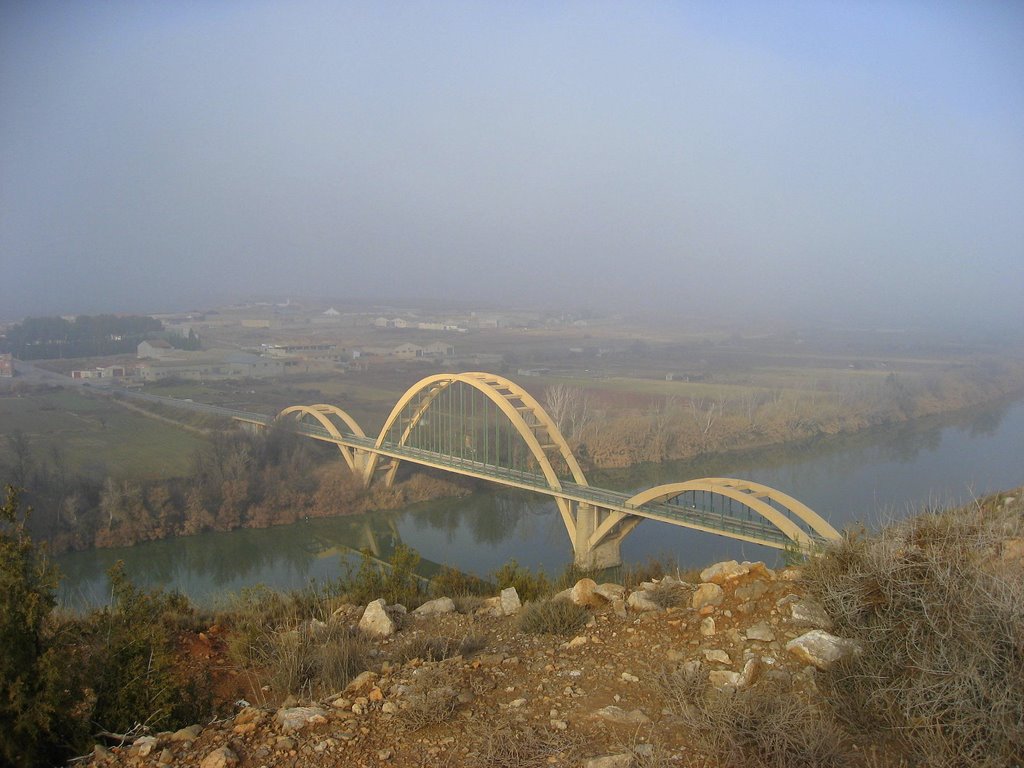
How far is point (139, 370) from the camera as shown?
43.9 meters

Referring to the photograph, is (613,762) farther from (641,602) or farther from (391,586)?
(391,586)

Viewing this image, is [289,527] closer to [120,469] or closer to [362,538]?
[362,538]

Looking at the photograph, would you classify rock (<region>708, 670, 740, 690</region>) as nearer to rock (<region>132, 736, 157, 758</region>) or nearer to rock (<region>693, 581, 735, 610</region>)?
rock (<region>693, 581, 735, 610</region>)

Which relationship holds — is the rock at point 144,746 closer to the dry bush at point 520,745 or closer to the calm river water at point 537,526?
the dry bush at point 520,745

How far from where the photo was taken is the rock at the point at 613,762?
2904mm

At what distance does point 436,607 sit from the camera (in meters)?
5.87

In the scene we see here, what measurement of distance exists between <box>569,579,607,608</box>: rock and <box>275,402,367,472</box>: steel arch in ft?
84.3

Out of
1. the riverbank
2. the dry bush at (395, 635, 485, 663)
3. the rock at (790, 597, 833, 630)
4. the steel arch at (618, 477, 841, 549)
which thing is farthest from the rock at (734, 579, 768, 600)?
the steel arch at (618, 477, 841, 549)

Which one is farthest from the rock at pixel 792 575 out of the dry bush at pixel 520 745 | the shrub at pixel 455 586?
the shrub at pixel 455 586

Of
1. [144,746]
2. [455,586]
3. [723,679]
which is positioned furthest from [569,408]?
[144,746]

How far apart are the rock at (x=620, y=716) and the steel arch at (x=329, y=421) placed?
27588 millimetres

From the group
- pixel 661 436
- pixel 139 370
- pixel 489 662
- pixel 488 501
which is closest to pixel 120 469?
pixel 488 501

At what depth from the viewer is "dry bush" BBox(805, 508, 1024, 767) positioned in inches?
110

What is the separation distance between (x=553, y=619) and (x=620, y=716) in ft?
4.74
